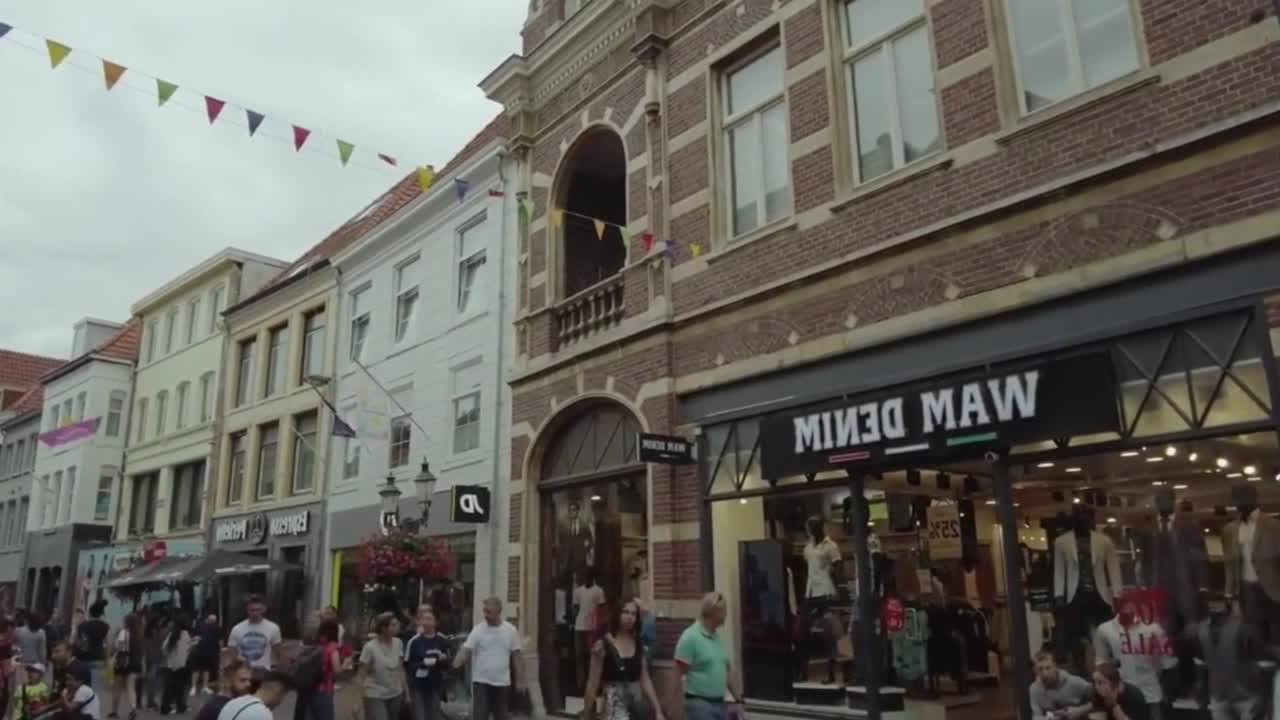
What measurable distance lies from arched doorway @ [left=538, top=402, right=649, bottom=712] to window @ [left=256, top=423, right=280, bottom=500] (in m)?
12.5

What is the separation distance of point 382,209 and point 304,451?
6.42m

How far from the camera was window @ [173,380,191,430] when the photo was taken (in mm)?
29653

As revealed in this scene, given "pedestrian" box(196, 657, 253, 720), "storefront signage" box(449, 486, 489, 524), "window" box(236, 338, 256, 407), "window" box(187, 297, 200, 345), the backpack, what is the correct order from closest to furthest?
"pedestrian" box(196, 657, 253, 720) < the backpack < "storefront signage" box(449, 486, 489, 524) < "window" box(236, 338, 256, 407) < "window" box(187, 297, 200, 345)

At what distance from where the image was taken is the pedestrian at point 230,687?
5461 mm

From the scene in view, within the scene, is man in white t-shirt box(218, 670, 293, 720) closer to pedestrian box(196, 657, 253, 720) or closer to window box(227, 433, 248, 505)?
pedestrian box(196, 657, 253, 720)

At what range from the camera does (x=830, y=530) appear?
1059 centimetres

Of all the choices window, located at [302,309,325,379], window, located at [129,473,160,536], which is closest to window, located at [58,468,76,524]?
window, located at [129,473,160,536]

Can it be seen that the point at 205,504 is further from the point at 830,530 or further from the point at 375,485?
the point at 830,530

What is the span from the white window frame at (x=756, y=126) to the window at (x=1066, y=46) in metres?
2.91

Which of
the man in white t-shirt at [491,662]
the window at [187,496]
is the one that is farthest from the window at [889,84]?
the window at [187,496]

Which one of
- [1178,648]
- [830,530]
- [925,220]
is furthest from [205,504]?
[1178,648]

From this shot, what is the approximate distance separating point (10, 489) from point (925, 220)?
1730 inches

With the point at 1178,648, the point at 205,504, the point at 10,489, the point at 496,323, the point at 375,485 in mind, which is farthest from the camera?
the point at 10,489

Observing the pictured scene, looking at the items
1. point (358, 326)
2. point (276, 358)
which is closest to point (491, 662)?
point (358, 326)
